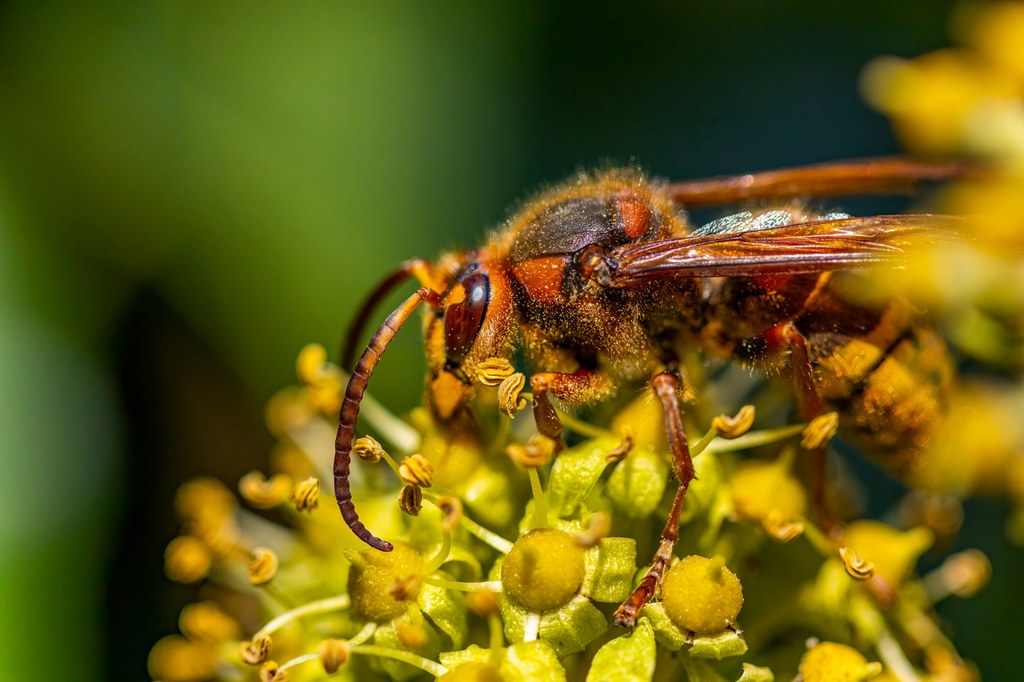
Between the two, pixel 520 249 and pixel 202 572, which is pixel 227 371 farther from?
pixel 520 249

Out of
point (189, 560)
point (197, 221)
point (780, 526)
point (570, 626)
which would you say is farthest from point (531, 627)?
point (197, 221)

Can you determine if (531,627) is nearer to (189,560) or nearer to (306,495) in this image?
(306,495)

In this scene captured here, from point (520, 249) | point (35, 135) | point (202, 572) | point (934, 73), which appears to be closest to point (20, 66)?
point (35, 135)

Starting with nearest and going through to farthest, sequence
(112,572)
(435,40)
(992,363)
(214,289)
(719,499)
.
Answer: (719,499) → (992,363) → (112,572) → (214,289) → (435,40)

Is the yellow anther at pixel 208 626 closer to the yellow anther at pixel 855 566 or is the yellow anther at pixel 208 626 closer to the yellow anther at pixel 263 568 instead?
the yellow anther at pixel 263 568

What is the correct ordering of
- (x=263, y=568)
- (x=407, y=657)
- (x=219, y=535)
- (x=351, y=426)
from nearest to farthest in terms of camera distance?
(x=351, y=426) → (x=407, y=657) → (x=263, y=568) → (x=219, y=535)

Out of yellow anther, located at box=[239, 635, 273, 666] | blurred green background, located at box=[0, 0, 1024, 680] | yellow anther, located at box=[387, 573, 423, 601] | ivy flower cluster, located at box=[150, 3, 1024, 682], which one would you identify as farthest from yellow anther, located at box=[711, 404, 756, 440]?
blurred green background, located at box=[0, 0, 1024, 680]
